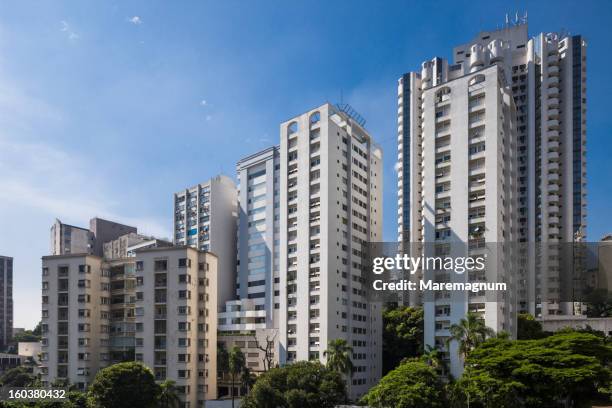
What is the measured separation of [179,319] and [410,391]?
3915 cm

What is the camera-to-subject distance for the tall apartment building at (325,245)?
77.3m

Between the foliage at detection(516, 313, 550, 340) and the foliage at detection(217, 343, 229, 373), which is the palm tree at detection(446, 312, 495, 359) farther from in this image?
the foliage at detection(217, 343, 229, 373)

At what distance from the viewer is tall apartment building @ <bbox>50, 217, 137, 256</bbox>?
135500 millimetres

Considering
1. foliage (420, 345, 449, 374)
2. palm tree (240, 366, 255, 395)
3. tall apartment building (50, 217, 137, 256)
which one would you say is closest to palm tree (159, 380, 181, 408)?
palm tree (240, 366, 255, 395)

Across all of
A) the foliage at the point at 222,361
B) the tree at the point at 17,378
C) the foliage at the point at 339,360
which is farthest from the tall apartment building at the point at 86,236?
the foliage at the point at 339,360

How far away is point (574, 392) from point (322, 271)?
1478 inches

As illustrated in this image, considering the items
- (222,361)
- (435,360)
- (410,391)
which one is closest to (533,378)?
(410,391)

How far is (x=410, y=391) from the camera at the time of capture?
1873 inches

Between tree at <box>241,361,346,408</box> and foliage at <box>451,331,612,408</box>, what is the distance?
41.0 feet

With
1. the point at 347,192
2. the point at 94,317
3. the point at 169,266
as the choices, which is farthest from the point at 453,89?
the point at 94,317

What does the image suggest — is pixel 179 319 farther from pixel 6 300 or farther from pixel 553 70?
pixel 6 300

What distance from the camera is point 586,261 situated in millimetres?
100000

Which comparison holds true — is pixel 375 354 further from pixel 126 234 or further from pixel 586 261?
pixel 126 234

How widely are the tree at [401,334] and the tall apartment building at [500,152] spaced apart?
34.0 feet
